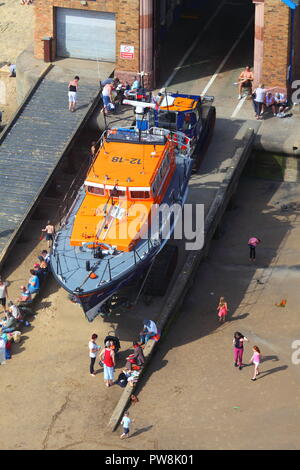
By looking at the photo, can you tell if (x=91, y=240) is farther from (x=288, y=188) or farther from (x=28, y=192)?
(x=288, y=188)

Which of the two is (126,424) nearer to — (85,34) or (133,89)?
(133,89)

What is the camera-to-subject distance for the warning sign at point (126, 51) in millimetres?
56375

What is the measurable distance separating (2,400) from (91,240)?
614cm

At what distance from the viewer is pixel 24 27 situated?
65.6 m

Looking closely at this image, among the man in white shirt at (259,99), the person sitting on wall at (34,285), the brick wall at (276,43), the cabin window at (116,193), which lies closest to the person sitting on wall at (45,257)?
the person sitting on wall at (34,285)

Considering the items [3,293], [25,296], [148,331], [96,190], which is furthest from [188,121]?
[148,331]

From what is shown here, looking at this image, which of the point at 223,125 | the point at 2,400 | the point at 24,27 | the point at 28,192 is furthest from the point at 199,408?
the point at 24,27

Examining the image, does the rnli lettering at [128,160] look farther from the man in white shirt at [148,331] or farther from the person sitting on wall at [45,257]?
the man in white shirt at [148,331]

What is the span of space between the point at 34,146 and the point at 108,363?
524 inches

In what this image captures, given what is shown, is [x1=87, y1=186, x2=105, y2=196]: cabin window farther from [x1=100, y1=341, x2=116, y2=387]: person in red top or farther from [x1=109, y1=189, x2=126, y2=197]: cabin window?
[x1=100, y1=341, x2=116, y2=387]: person in red top

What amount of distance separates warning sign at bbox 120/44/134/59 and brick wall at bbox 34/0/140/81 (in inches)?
5.1

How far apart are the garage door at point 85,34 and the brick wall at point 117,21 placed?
1.23 feet

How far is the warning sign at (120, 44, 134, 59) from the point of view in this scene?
56.4 meters

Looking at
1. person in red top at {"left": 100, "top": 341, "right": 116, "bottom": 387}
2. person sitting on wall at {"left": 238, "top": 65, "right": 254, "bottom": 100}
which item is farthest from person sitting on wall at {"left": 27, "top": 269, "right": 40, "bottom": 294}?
person sitting on wall at {"left": 238, "top": 65, "right": 254, "bottom": 100}
